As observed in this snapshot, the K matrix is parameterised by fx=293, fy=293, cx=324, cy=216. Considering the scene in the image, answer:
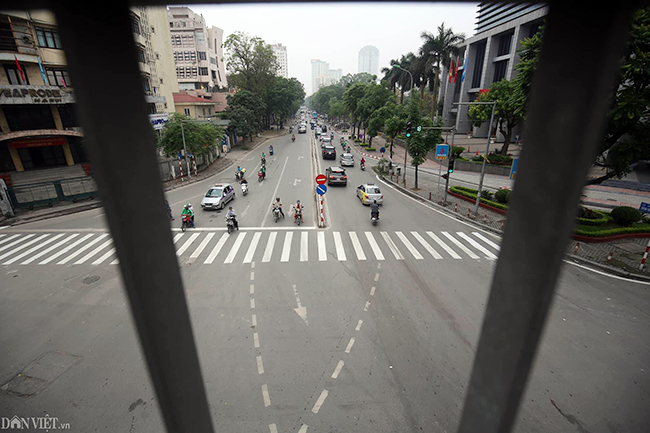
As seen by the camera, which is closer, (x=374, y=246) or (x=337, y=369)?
(x=337, y=369)

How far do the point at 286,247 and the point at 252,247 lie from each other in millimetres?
1451

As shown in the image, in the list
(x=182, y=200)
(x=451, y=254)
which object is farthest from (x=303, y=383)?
(x=182, y=200)

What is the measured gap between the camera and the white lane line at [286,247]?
1142 centimetres

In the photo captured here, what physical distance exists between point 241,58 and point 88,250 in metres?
48.0

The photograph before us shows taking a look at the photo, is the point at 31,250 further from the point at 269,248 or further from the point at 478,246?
the point at 478,246

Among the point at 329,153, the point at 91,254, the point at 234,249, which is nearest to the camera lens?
the point at 91,254

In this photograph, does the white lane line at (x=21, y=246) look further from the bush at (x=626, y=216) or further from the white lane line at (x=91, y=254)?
the bush at (x=626, y=216)

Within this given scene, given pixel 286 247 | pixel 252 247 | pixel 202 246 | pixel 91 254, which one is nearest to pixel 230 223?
pixel 202 246

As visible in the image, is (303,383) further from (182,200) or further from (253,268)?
(182,200)

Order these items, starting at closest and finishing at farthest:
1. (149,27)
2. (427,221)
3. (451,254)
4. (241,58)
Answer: (451,254) → (427,221) → (149,27) → (241,58)

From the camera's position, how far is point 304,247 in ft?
40.8

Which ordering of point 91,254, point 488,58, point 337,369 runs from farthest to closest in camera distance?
point 488,58 → point 91,254 → point 337,369

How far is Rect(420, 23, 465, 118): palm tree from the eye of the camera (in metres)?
37.3

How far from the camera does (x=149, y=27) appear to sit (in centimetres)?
3058
